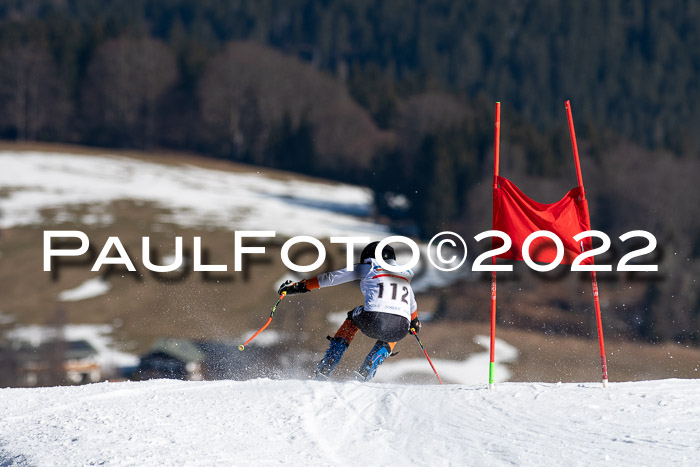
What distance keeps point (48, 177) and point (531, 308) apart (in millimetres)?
36855

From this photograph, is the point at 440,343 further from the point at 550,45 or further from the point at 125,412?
the point at 550,45

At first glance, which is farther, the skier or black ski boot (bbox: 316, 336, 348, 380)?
black ski boot (bbox: 316, 336, 348, 380)

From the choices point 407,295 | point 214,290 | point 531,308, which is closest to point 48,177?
point 214,290

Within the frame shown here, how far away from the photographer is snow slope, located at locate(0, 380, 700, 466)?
6.24 metres

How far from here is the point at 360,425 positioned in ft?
23.3

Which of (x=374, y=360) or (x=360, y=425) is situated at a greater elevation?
(x=374, y=360)

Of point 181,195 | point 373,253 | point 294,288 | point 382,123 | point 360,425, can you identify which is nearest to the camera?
point 360,425

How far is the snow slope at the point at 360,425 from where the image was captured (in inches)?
246

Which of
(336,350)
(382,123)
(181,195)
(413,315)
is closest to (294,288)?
(336,350)

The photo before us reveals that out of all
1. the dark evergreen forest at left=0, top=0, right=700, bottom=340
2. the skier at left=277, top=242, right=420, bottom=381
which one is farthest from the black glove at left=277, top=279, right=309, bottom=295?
the dark evergreen forest at left=0, top=0, right=700, bottom=340

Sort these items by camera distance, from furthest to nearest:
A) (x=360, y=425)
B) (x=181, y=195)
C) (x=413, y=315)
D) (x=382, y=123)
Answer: (x=382, y=123), (x=181, y=195), (x=413, y=315), (x=360, y=425)

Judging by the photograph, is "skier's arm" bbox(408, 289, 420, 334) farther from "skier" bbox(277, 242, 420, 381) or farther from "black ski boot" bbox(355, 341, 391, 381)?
"black ski boot" bbox(355, 341, 391, 381)

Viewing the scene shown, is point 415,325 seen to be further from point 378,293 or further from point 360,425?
point 360,425

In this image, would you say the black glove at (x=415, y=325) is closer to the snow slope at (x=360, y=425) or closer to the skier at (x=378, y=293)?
the skier at (x=378, y=293)
